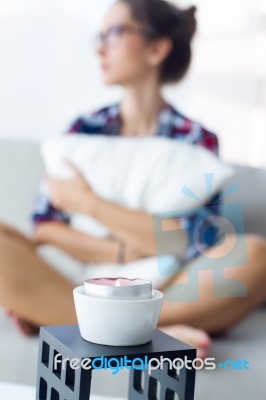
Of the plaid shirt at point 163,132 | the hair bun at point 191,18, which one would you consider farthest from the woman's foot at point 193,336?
the hair bun at point 191,18

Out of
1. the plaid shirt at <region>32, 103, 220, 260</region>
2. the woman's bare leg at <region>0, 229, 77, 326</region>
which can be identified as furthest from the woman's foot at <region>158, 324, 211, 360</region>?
the plaid shirt at <region>32, 103, 220, 260</region>

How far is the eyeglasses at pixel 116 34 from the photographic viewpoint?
1.82m

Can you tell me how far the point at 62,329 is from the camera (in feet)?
2.12

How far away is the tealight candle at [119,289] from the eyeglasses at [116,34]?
1312 mm

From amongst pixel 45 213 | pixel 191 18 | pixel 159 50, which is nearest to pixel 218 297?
pixel 45 213

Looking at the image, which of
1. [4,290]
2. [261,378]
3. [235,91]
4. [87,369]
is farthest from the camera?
[235,91]

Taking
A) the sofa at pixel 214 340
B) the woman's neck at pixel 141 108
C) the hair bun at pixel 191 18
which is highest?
the hair bun at pixel 191 18

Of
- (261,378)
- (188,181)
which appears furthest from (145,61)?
(261,378)

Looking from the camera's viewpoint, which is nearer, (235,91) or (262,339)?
(262,339)

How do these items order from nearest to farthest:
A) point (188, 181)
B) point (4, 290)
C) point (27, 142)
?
point (4, 290) < point (188, 181) < point (27, 142)

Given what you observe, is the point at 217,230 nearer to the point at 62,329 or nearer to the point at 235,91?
the point at 235,91

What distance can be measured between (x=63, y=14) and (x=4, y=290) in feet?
3.62

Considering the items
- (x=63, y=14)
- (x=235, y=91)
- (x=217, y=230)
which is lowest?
(x=217, y=230)

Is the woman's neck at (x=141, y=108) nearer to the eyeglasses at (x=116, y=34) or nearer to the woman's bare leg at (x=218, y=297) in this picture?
the eyeglasses at (x=116, y=34)
